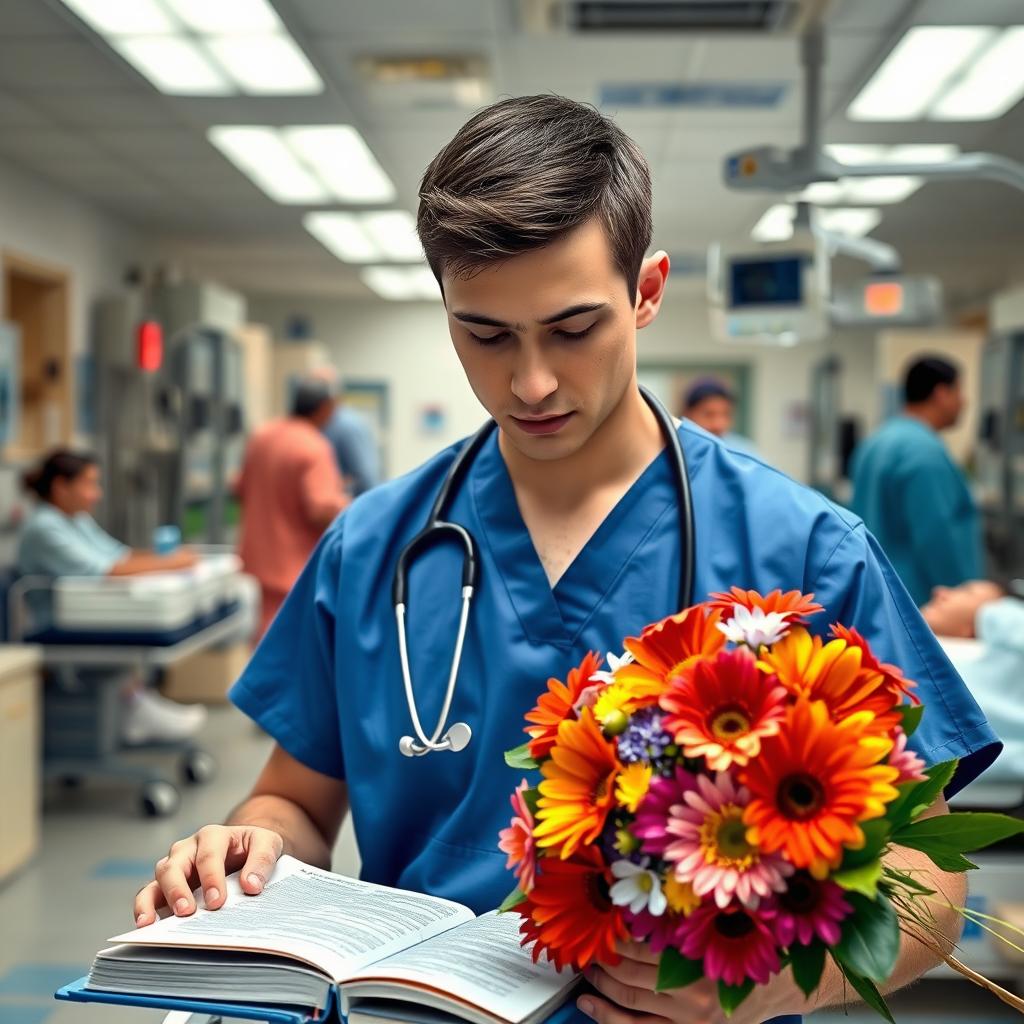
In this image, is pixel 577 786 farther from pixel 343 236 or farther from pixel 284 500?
pixel 343 236

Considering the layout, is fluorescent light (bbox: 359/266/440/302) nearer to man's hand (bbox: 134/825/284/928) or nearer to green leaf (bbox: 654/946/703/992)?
man's hand (bbox: 134/825/284/928)

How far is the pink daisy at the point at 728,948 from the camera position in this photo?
2.15 ft

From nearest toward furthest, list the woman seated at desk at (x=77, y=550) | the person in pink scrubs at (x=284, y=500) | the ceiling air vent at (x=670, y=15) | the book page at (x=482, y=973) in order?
the book page at (x=482, y=973) → the ceiling air vent at (x=670, y=15) → the woman seated at desk at (x=77, y=550) → the person in pink scrubs at (x=284, y=500)

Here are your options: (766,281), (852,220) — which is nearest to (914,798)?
(766,281)

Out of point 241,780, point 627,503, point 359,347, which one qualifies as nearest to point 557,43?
point 241,780

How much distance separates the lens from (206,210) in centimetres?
671

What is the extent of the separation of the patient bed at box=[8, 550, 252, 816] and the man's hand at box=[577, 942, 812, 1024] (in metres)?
3.43

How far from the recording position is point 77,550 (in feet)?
14.1

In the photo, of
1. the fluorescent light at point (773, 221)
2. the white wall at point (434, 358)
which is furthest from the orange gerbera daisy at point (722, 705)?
the white wall at point (434, 358)

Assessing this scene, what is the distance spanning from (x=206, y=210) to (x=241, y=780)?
351 centimetres

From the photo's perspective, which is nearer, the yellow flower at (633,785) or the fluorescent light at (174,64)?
the yellow flower at (633,785)

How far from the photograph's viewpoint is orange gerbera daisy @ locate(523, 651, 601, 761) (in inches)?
29.8

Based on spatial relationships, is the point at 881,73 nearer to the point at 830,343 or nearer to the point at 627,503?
the point at 627,503

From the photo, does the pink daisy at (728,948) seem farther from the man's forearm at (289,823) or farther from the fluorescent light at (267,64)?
the fluorescent light at (267,64)
